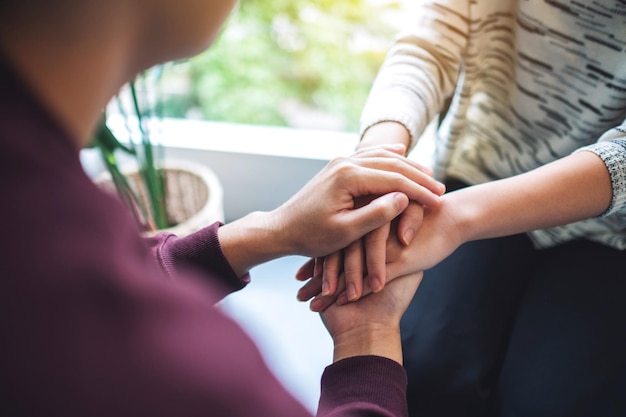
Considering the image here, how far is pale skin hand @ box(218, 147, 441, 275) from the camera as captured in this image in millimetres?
646

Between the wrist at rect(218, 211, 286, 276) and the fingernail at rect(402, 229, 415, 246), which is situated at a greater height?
the wrist at rect(218, 211, 286, 276)

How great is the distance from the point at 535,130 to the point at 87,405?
774 mm

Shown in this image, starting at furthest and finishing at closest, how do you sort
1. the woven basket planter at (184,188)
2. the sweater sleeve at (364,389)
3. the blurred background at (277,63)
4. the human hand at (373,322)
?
the blurred background at (277,63)
the woven basket planter at (184,188)
the human hand at (373,322)
the sweater sleeve at (364,389)

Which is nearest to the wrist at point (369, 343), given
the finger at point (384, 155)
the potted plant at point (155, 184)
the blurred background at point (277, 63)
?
the finger at point (384, 155)

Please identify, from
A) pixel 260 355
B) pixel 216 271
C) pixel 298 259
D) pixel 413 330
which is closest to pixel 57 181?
pixel 260 355

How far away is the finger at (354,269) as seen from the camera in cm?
66

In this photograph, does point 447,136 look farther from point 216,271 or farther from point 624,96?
point 216,271

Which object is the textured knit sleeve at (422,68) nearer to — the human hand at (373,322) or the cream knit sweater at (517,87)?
the cream knit sweater at (517,87)

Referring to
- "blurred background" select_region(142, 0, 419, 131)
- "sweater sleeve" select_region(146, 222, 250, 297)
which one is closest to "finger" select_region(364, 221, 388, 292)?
"sweater sleeve" select_region(146, 222, 250, 297)

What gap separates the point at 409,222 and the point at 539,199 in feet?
0.61

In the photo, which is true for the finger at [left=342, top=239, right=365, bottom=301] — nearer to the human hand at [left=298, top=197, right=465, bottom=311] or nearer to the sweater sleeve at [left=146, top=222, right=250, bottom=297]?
the human hand at [left=298, top=197, right=465, bottom=311]

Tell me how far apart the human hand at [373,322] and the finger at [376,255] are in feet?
0.12

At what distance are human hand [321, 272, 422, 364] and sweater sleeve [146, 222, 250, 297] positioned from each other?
16cm

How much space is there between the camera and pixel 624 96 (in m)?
0.71
